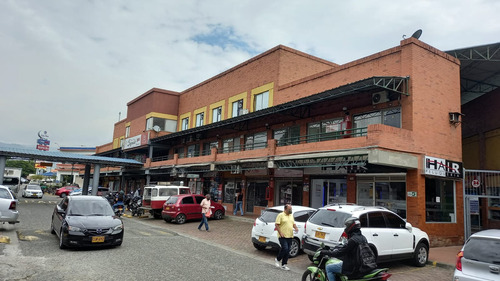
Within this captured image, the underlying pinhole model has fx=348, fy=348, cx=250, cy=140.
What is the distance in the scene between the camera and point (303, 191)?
1948 centimetres

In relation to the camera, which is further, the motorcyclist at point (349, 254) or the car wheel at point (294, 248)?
the car wheel at point (294, 248)

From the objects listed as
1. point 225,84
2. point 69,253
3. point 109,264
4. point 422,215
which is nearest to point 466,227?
point 422,215

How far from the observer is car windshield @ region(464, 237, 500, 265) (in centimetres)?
586

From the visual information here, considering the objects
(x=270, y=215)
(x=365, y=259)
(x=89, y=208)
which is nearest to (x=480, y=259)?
(x=365, y=259)

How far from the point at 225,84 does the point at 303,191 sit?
13924mm

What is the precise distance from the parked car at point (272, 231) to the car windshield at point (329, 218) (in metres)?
1.33

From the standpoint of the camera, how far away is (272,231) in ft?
36.0

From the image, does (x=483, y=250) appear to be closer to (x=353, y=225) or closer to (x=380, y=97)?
(x=353, y=225)

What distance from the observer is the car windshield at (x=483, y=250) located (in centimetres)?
586

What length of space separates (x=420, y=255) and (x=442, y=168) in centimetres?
586

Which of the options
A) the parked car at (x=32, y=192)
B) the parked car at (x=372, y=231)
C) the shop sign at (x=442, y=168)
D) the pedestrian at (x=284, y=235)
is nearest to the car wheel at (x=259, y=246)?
the pedestrian at (x=284, y=235)

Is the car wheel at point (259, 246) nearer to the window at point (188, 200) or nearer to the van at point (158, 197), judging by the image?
the window at point (188, 200)

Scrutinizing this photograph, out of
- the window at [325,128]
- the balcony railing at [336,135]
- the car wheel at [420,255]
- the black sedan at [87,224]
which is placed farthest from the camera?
the window at [325,128]

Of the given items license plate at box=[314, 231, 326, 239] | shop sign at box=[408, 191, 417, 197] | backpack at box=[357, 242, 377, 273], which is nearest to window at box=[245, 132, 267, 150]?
shop sign at box=[408, 191, 417, 197]
